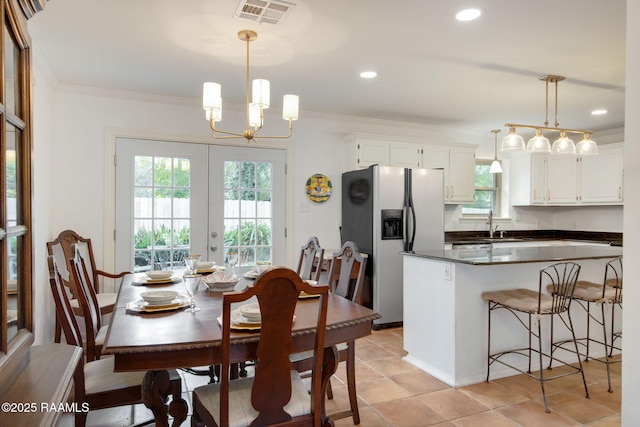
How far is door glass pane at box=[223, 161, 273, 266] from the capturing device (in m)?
4.54

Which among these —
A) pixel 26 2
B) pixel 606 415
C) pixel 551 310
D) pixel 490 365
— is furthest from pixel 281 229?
pixel 26 2

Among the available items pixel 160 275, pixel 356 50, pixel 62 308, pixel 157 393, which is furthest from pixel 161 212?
pixel 157 393

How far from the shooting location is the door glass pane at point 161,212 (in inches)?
165

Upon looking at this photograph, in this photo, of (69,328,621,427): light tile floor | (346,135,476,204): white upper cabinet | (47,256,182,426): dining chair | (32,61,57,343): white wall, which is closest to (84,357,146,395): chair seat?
(47,256,182,426): dining chair

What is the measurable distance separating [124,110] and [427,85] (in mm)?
2965

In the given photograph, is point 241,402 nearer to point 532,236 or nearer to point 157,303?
point 157,303

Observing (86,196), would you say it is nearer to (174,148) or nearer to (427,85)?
(174,148)

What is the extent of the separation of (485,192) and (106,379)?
18.6ft

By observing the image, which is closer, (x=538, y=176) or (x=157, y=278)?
(x=157, y=278)

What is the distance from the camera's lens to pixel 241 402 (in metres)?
1.67

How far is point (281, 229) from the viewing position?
4.77 metres

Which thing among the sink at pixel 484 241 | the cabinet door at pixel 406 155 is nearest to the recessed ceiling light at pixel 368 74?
the cabinet door at pixel 406 155

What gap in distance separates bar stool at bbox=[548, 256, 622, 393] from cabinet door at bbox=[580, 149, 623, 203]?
227cm

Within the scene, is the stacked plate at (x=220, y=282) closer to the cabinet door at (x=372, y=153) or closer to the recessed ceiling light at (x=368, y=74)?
the recessed ceiling light at (x=368, y=74)
